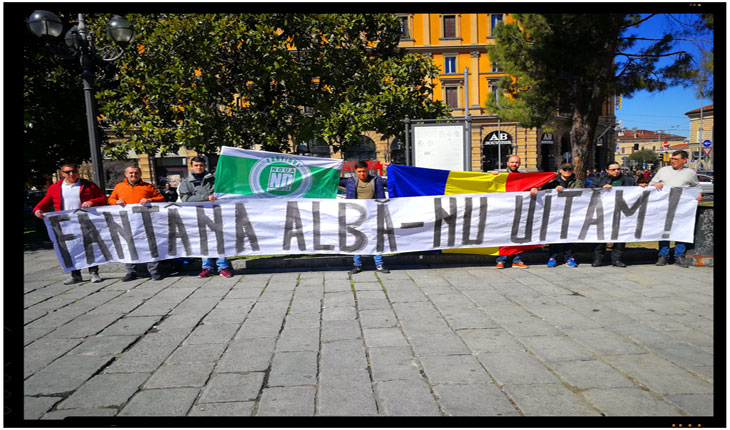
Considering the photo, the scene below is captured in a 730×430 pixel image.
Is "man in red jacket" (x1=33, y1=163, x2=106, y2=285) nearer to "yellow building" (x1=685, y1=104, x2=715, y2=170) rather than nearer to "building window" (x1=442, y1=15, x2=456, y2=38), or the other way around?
"yellow building" (x1=685, y1=104, x2=715, y2=170)

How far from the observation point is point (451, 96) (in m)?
40.6

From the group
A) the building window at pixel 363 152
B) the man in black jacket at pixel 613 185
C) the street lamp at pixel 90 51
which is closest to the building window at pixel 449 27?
the building window at pixel 363 152

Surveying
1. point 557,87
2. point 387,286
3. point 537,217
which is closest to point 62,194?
point 387,286

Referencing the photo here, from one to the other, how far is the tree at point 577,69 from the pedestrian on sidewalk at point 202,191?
23.1ft

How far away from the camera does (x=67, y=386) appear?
3.01 meters

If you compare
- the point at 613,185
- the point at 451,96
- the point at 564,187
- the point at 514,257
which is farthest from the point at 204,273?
the point at 451,96

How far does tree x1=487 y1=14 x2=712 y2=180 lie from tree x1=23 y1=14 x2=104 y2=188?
1327 centimetres

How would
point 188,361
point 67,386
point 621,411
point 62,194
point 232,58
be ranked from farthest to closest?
1. point 232,58
2. point 62,194
3. point 188,361
4. point 67,386
5. point 621,411

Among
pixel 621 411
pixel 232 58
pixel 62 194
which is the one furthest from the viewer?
pixel 232 58

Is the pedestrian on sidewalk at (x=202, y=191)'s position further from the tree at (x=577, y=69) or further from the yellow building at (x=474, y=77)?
the yellow building at (x=474, y=77)

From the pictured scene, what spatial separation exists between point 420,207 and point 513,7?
4.69 metres

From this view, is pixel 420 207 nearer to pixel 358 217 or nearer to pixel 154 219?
pixel 358 217

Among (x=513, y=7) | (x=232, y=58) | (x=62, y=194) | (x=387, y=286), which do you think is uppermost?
(x=232, y=58)

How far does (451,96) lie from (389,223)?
120 ft
